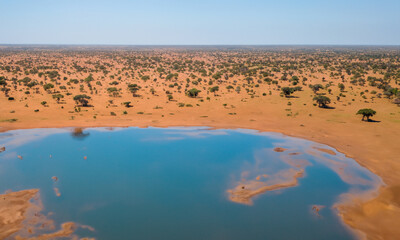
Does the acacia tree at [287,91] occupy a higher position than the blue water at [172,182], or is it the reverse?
the acacia tree at [287,91]

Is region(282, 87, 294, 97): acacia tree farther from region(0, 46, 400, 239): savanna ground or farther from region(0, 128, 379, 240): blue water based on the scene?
region(0, 128, 379, 240): blue water

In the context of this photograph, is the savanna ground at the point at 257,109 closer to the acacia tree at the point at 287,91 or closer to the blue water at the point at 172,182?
the acacia tree at the point at 287,91

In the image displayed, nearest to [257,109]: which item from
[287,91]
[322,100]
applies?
[322,100]

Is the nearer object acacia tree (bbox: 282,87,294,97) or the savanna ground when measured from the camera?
the savanna ground

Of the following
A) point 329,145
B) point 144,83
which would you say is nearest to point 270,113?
point 329,145

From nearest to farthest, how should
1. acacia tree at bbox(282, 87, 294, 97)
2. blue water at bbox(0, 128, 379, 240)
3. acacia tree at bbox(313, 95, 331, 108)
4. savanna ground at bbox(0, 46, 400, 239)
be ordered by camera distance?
1. blue water at bbox(0, 128, 379, 240)
2. savanna ground at bbox(0, 46, 400, 239)
3. acacia tree at bbox(313, 95, 331, 108)
4. acacia tree at bbox(282, 87, 294, 97)

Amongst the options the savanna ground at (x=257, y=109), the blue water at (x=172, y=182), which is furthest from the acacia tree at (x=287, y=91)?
the blue water at (x=172, y=182)

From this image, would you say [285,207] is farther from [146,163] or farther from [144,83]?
[144,83]

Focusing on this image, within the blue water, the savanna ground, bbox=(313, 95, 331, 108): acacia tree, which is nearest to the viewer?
the blue water

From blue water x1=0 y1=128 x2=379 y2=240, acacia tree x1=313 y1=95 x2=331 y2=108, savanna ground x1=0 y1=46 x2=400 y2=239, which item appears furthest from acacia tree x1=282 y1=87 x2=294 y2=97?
blue water x1=0 y1=128 x2=379 y2=240
